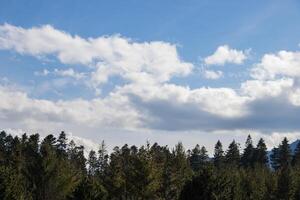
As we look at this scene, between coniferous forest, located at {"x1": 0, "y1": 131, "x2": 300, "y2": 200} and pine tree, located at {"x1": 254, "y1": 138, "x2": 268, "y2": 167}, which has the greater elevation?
pine tree, located at {"x1": 254, "y1": 138, "x2": 268, "y2": 167}

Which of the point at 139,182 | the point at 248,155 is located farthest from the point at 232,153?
the point at 139,182

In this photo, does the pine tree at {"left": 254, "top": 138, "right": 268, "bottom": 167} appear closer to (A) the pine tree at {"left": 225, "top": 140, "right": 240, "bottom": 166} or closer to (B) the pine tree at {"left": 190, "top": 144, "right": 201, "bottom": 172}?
(A) the pine tree at {"left": 225, "top": 140, "right": 240, "bottom": 166}

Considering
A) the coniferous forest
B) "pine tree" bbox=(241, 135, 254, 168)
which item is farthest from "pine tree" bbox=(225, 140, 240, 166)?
the coniferous forest

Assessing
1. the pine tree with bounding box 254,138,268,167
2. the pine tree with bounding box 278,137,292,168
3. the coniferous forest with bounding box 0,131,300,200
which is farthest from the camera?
the pine tree with bounding box 254,138,268,167

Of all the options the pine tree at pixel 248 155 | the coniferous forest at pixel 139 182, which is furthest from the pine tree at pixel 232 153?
the coniferous forest at pixel 139 182

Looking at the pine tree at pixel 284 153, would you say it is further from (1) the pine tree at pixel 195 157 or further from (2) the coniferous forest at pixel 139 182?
(2) the coniferous forest at pixel 139 182

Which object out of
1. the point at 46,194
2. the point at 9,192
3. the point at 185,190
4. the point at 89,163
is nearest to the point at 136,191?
the point at 185,190

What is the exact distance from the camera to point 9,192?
4284 cm

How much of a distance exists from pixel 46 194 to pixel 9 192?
1392cm

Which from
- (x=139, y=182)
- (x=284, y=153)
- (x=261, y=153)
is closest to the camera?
(x=139, y=182)

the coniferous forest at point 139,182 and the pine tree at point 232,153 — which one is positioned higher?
the pine tree at point 232,153

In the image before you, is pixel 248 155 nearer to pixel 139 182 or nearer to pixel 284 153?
pixel 284 153

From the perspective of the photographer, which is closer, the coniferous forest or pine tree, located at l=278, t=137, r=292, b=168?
the coniferous forest

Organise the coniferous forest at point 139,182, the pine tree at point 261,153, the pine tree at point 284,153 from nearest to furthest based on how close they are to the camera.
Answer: the coniferous forest at point 139,182, the pine tree at point 284,153, the pine tree at point 261,153
